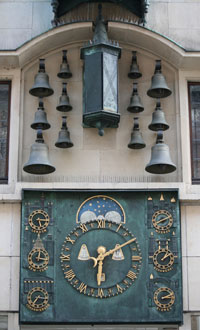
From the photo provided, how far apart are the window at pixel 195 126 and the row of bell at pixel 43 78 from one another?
2261 mm

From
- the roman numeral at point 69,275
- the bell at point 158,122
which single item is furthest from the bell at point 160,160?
the roman numeral at point 69,275

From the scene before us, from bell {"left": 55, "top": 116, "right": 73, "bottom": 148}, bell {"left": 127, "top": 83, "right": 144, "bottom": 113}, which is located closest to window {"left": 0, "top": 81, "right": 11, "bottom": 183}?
bell {"left": 55, "top": 116, "right": 73, "bottom": 148}

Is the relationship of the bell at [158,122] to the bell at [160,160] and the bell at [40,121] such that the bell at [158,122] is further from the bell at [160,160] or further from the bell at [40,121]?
the bell at [40,121]

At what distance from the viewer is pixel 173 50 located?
1402cm

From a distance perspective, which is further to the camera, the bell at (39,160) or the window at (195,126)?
the window at (195,126)

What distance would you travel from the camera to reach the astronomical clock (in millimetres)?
13000

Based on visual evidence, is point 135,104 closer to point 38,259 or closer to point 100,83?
point 100,83

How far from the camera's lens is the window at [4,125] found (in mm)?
13912

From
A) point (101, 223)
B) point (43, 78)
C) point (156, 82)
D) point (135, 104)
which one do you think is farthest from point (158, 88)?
point (101, 223)

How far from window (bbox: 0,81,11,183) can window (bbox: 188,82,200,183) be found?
3.30 m

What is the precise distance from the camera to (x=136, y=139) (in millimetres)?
13758

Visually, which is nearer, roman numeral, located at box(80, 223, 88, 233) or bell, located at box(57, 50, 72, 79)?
roman numeral, located at box(80, 223, 88, 233)

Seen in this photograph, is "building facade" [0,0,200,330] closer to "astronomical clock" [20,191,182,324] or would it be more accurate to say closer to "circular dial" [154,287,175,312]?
"astronomical clock" [20,191,182,324]

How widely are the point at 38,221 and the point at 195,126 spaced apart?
334 centimetres
